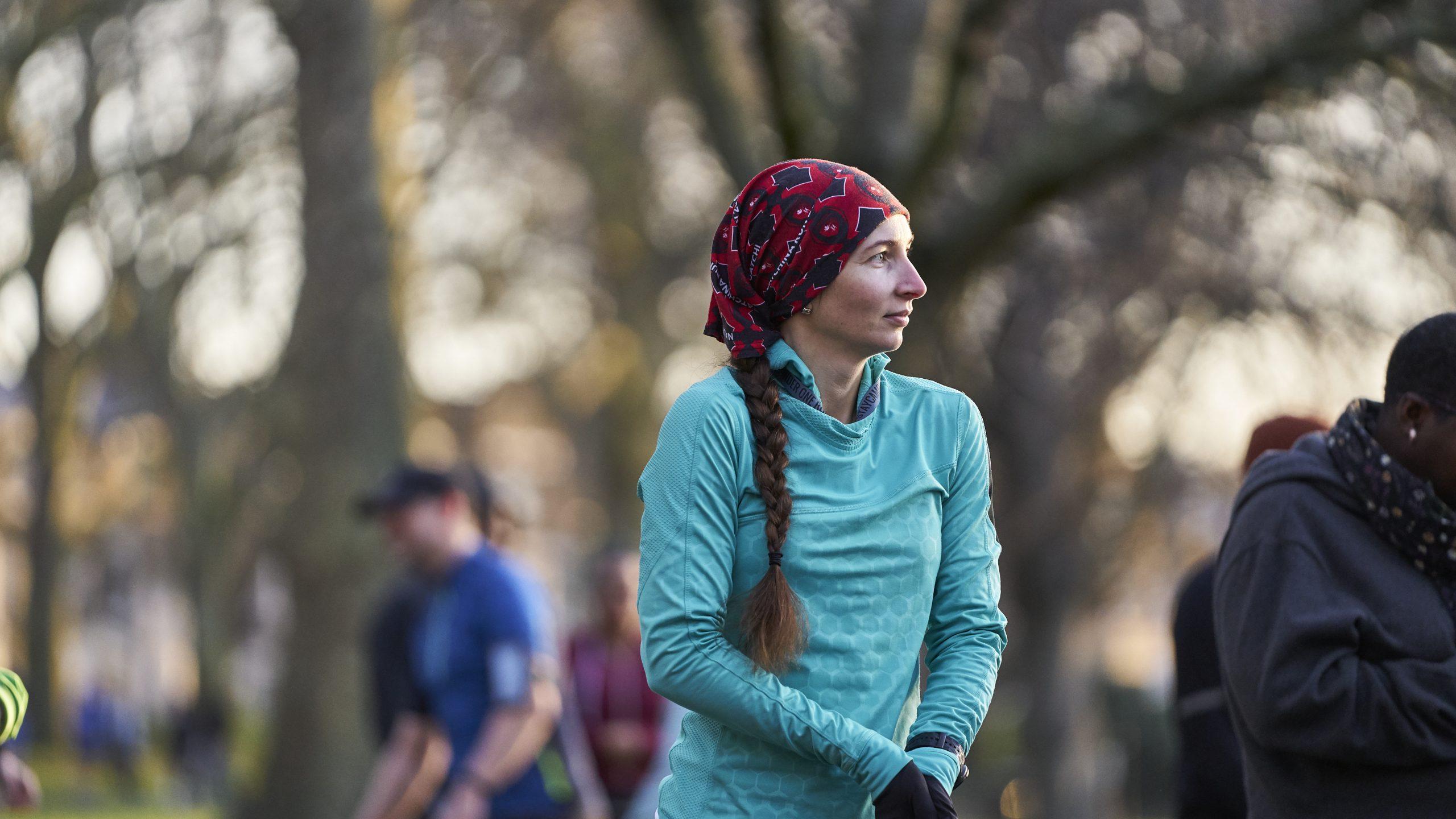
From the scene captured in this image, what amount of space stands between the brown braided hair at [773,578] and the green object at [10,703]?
1421 mm

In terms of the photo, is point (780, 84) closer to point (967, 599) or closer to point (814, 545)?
point (967, 599)

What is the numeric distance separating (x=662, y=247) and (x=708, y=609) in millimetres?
19784

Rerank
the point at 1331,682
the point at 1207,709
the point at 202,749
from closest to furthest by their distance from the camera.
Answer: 1. the point at 1331,682
2. the point at 1207,709
3. the point at 202,749

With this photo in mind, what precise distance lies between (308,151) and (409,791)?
670 cm

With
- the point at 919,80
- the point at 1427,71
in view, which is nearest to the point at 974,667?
the point at 1427,71

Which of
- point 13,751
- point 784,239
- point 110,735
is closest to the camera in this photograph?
point 784,239

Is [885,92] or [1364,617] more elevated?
[885,92]

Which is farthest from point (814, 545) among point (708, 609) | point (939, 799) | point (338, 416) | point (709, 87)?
point (338, 416)

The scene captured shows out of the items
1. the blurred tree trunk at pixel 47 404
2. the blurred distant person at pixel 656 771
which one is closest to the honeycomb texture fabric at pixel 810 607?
the blurred distant person at pixel 656 771

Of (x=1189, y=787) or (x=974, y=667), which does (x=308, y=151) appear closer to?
(x=1189, y=787)

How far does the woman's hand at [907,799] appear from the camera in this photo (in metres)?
2.49

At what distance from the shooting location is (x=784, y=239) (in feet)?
8.93

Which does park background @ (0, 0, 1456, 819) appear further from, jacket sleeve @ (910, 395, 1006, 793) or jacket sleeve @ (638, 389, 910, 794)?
jacket sleeve @ (910, 395, 1006, 793)

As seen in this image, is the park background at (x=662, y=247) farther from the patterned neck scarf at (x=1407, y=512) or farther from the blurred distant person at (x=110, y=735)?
the blurred distant person at (x=110, y=735)
